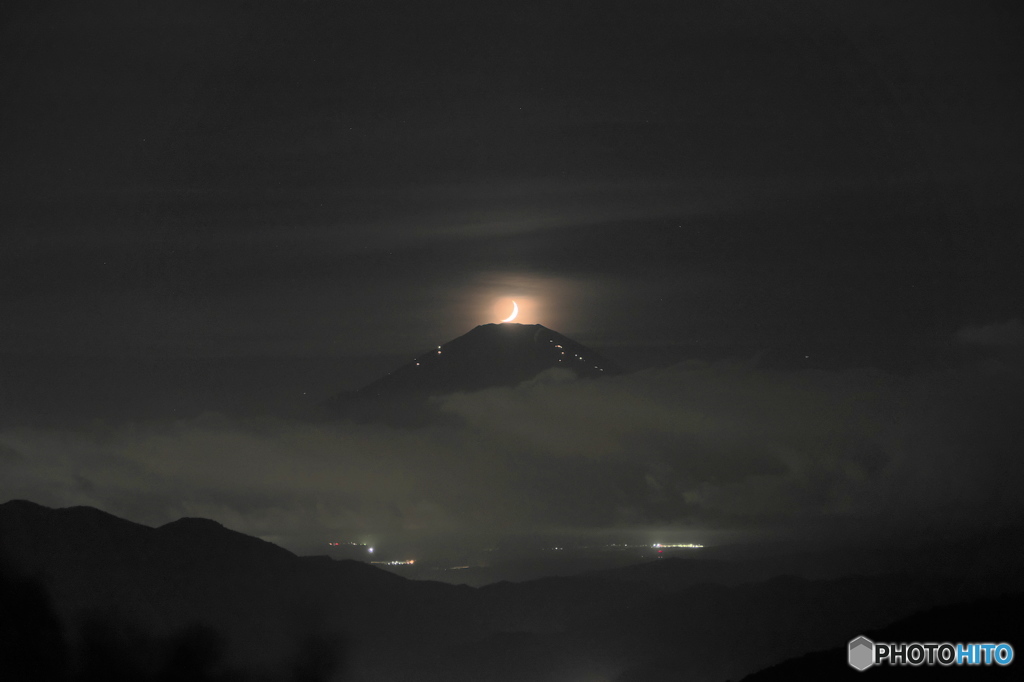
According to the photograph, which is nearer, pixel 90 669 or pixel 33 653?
pixel 33 653

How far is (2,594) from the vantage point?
190m

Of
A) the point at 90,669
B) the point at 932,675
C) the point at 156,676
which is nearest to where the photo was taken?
the point at 932,675

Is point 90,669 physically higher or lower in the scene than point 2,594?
lower

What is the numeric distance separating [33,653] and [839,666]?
451 ft

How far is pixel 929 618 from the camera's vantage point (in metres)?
181

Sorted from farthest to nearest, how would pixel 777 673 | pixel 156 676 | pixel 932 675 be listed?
1. pixel 156 676
2. pixel 777 673
3. pixel 932 675

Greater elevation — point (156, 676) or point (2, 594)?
point (2, 594)

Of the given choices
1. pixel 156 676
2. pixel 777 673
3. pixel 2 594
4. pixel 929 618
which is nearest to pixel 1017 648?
pixel 929 618

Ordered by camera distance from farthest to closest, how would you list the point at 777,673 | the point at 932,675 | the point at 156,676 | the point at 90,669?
the point at 156,676, the point at 90,669, the point at 777,673, the point at 932,675

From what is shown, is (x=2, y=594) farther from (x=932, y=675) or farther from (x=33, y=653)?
(x=932, y=675)

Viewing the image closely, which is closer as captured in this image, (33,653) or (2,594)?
(33,653)

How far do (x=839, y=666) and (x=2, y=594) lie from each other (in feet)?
518

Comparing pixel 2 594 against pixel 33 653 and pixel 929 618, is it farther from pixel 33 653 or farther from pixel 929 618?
pixel 929 618

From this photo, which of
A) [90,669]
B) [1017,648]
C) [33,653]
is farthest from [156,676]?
[1017,648]
